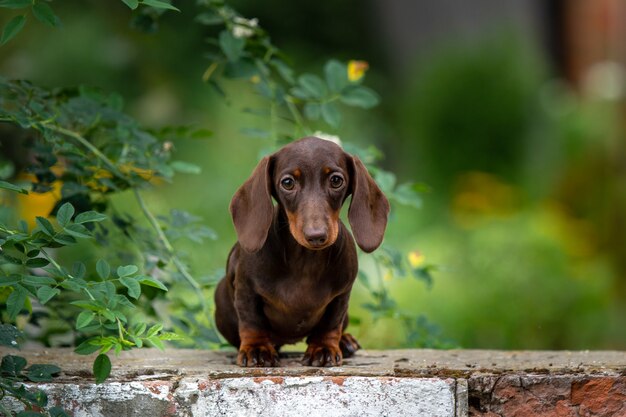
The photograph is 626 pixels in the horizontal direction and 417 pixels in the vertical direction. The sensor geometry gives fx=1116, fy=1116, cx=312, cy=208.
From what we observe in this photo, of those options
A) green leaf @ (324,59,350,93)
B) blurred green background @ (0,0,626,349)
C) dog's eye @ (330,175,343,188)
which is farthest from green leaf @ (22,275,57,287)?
blurred green background @ (0,0,626,349)

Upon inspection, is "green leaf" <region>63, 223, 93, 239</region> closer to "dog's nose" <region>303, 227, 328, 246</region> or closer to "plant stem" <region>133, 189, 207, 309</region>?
"dog's nose" <region>303, 227, 328, 246</region>

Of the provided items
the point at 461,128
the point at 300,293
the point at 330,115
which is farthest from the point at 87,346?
the point at 461,128

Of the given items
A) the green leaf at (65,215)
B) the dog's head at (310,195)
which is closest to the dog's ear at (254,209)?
the dog's head at (310,195)

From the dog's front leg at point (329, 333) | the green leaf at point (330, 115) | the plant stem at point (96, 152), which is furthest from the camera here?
the green leaf at point (330, 115)

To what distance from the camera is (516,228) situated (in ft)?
23.3

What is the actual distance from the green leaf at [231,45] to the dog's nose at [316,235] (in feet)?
4.33

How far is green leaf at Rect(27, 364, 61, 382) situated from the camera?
298cm

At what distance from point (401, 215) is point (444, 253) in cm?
135

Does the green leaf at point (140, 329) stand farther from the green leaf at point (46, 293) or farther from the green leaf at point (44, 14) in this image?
the green leaf at point (44, 14)

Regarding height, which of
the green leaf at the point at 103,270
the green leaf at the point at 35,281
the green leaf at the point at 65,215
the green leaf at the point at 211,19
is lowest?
the green leaf at the point at 35,281

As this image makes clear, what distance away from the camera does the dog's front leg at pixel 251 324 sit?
132 inches

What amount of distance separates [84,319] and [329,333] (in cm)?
90

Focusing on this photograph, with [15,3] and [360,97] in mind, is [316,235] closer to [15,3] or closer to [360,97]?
[15,3]

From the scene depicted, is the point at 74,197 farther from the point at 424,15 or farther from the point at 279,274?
the point at 424,15
